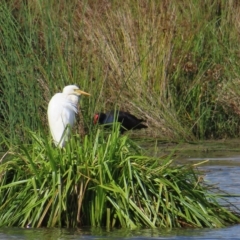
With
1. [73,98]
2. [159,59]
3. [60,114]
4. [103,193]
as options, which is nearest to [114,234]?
[103,193]

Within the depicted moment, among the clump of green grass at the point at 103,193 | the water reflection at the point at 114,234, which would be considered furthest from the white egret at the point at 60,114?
the water reflection at the point at 114,234

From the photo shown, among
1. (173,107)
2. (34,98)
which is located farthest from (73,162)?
(173,107)

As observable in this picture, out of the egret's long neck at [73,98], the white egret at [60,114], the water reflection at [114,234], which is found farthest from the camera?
the egret's long neck at [73,98]

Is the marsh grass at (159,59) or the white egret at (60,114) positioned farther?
the marsh grass at (159,59)

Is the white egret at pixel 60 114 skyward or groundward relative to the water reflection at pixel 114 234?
skyward

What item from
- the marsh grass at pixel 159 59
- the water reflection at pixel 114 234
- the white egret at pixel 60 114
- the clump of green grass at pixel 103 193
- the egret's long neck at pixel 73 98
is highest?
the marsh grass at pixel 159 59

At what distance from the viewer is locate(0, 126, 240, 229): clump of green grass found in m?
6.80

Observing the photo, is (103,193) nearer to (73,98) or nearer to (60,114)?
(60,114)

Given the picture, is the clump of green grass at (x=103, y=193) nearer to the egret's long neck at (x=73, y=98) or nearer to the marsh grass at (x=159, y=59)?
the egret's long neck at (x=73, y=98)

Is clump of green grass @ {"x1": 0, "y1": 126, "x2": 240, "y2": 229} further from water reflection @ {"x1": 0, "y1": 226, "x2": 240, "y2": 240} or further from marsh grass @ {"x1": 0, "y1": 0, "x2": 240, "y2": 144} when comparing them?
marsh grass @ {"x1": 0, "y1": 0, "x2": 240, "y2": 144}

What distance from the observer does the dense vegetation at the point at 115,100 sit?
686 centimetres

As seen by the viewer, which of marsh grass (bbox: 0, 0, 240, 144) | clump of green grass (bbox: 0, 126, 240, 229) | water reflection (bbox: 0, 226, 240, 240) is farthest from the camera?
marsh grass (bbox: 0, 0, 240, 144)

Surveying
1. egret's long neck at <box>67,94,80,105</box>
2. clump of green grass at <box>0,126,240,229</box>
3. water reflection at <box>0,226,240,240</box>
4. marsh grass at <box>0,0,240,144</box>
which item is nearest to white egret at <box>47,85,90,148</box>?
egret's long neck at <box>67,94,80,105</box>

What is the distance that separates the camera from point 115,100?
41.3 feet
